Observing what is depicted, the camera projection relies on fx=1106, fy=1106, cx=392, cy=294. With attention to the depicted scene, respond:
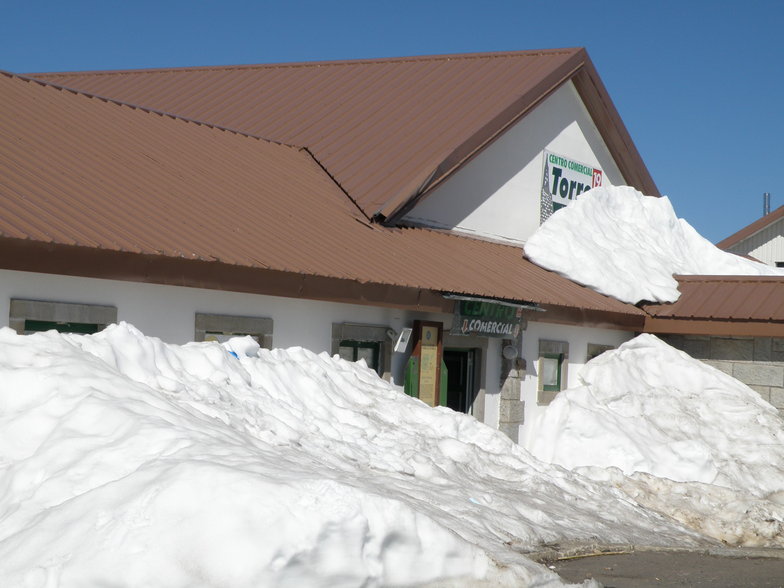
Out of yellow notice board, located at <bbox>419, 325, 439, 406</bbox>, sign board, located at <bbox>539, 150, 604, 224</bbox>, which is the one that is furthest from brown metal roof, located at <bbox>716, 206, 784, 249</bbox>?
yellow notice board, located at <bbox>419, 325, 439, 406</bbox>

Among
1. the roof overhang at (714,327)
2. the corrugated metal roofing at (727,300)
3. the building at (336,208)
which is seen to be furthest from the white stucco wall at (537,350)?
the corrugated metal roofing at (727,300)

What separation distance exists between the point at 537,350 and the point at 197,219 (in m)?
6.53

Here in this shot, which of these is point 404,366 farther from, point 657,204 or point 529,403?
point 657,204

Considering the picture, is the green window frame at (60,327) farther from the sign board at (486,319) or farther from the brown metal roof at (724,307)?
the brown metal roof at (724,307)

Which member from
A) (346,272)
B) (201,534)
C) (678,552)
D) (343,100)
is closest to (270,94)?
(343,100)

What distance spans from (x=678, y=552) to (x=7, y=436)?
213 inches

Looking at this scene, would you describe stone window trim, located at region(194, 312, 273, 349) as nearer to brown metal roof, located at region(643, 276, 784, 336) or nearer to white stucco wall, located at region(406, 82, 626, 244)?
white stucco wall, located at region(406, 82, 626, 244)

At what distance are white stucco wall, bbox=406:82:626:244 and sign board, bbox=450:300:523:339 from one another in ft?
7.63

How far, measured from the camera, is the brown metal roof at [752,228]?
37094mm

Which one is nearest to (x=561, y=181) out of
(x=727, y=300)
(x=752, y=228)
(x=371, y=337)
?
(x=727, y=300)

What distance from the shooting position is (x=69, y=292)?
396 inches

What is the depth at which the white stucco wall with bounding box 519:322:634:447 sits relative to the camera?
16422mm

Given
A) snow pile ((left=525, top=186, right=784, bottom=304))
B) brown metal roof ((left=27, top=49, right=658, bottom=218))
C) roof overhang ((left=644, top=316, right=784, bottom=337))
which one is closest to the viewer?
roof overhang ((left=644, top=316, right=784, bottom=337))

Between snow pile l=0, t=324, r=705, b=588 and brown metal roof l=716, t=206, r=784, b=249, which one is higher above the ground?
brown metal roof l=716, t=206, r=784, b=249
